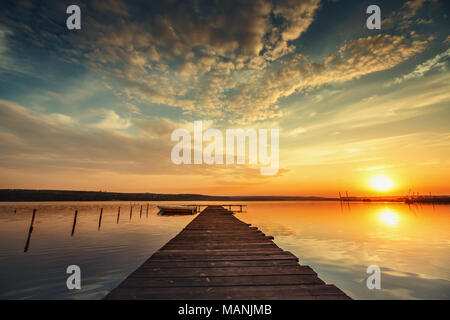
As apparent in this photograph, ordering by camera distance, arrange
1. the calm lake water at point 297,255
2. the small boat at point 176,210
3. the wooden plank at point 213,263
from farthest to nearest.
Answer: the small boat at point 176,210 < the calm lake water at point 297,255 < the wooden plank at point 213,263

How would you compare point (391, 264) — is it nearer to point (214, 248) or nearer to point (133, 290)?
point (214, 248)

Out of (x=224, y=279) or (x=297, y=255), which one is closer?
(x=224, y=279)

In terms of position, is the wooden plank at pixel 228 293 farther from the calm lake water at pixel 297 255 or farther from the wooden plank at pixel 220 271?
the calm lake water at pixel 297 255

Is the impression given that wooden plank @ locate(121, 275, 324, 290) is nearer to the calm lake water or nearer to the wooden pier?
the wooden pier

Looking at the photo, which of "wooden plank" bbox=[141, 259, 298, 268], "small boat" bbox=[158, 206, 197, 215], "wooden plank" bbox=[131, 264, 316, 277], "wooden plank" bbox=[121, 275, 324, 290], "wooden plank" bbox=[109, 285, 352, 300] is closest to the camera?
"wooden plank" bbox=[109, 285, 352, 300]

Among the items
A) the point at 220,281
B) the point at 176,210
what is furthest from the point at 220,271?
the point at 176,210

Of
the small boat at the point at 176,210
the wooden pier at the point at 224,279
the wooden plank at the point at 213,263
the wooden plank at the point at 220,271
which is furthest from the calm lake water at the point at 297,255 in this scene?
the small boat at the point at 176,210

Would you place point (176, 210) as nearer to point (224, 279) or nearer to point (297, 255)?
point (297, 255)

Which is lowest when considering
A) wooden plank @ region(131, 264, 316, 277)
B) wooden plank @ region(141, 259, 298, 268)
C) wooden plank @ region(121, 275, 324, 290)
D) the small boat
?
the small boat

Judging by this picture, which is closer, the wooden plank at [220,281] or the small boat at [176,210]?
the wooden plank at [220,281]

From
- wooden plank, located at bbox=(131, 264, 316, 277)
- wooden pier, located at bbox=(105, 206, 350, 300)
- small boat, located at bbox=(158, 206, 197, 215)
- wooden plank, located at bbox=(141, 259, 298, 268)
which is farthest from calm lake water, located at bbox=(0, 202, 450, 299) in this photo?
small boat, located at bbox=(158, 206, 197, 215)

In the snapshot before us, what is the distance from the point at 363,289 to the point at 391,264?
16.1ft

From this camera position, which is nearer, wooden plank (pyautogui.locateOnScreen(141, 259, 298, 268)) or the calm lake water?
wooden plank (pyautogui.locateOnScreen(141, 259, 298, 268))

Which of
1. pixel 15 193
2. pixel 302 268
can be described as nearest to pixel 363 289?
pixel 302 268
